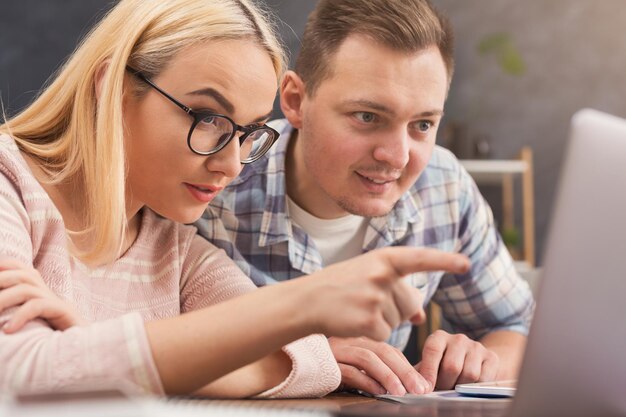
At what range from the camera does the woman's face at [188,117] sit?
1.27 meters

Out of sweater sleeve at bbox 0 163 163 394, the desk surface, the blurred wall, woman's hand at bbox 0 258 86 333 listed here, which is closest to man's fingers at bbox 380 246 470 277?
the desk surface

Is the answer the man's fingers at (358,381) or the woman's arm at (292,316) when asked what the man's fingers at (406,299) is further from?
the man's fingers at (358,381)

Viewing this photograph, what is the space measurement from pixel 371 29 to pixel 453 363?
74cm

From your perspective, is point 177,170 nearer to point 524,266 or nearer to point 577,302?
point 577,302

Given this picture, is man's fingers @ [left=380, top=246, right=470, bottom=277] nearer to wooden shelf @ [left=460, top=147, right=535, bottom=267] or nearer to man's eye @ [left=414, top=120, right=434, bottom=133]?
man's eye @ [left=414, top=120, right=434, bottom=133]

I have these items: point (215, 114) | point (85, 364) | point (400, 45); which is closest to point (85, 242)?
point (215, 114)

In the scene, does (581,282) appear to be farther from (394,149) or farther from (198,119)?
(394,149)

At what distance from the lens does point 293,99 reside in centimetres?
193

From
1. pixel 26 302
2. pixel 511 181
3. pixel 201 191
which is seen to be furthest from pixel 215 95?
pixel 511 181

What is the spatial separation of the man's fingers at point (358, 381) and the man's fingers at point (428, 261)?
575 mm

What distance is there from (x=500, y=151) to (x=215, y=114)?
3230 millimetres

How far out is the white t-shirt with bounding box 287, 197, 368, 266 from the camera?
6.15ft

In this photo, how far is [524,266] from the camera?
3.89m

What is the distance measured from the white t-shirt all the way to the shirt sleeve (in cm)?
30
